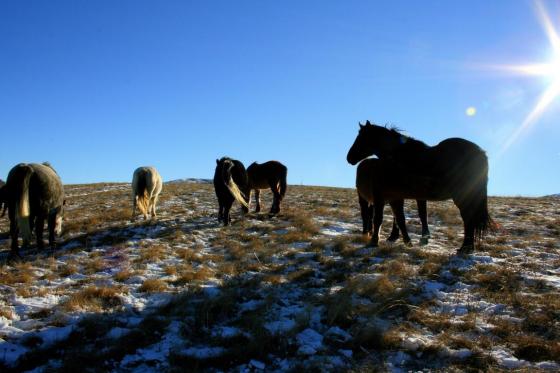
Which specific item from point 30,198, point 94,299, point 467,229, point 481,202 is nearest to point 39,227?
point 30,198

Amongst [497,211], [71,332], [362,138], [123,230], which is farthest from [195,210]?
[497,211]

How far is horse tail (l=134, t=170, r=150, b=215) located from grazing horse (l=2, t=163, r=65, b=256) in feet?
12.3

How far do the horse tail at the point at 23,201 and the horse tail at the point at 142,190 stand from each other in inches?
189

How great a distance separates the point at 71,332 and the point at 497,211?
A: 16.5 m

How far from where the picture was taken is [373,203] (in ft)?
33.0

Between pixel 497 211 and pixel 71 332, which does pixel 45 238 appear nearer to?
pixel 71 332

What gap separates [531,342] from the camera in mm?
4422

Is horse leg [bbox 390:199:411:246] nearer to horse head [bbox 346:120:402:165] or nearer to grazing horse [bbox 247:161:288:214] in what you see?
horse head [bbox 346:120:402:165]

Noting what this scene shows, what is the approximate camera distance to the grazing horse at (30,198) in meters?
8.17

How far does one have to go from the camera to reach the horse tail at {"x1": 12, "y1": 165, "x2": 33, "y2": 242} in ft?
26.4

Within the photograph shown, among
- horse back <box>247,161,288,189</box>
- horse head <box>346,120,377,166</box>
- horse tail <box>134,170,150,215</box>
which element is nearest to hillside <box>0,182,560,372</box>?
horse head <box>346,120,377,166</box>

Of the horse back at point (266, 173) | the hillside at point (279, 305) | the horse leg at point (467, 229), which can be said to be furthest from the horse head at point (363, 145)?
the horse back at point (266, 173)

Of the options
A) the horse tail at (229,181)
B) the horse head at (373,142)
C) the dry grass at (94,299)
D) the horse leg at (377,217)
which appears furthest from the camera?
the horse tail at (229,181)

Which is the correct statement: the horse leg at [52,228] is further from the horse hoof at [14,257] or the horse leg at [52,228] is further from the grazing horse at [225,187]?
the grazing horse at [225,187]
